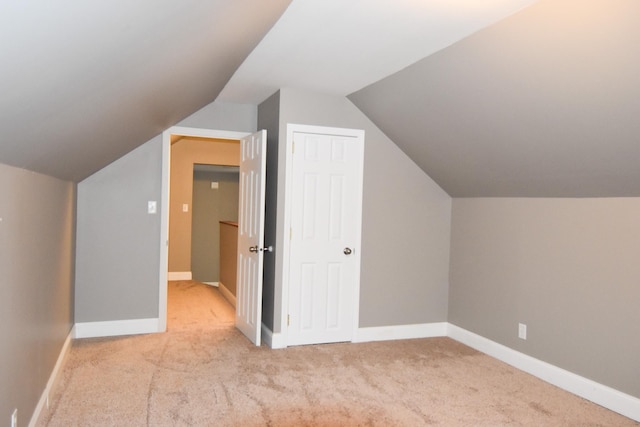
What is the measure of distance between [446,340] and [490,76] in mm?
2696

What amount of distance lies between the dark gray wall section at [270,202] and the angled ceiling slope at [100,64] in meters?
0.94

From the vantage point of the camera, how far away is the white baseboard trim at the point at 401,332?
4.46 metres

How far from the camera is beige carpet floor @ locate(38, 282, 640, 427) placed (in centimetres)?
283

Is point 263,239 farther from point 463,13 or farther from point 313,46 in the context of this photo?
point 463,13

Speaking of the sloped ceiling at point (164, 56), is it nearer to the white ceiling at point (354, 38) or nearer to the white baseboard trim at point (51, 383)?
the white ceiling at point (354, 38)

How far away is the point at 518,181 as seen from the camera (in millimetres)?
3676

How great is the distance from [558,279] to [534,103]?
1.44 meters

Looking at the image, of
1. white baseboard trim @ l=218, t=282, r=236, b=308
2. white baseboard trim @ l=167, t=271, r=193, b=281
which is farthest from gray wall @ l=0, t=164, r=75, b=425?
white baseboard trim @ l=167, t=271, r=193, b=281

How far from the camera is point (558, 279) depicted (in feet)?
11.5

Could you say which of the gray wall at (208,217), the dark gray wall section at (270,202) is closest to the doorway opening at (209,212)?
the gray wall at (208,217)

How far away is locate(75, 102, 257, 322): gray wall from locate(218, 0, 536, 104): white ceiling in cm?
121

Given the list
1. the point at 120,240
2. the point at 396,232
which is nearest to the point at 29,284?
the point at 120,240

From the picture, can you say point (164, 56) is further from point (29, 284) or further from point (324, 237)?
point (324, 237)

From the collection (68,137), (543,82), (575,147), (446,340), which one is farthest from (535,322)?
(68,137)
